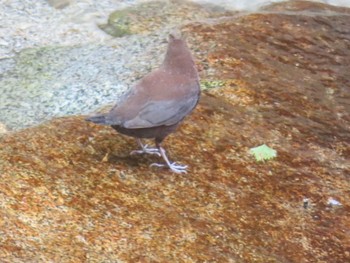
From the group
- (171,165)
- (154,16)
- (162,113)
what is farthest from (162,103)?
(154,16)

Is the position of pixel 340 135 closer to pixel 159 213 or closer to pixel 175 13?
pixel 159 213

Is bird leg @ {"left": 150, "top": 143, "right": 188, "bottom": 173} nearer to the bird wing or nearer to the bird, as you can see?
the bird

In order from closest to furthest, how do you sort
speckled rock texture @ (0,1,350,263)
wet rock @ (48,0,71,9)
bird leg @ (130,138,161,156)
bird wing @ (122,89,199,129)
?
speckled rock texture @ (0,1,350,263) → bird wing @ (122,89,199,129) → bird leg @ (130,138,161,156) → wet rock @ (48,0,71,9)

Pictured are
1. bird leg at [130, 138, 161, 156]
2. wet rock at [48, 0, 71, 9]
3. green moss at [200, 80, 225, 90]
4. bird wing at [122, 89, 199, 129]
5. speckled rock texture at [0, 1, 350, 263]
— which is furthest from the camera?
wet rock at [48, 0, 71, 9]

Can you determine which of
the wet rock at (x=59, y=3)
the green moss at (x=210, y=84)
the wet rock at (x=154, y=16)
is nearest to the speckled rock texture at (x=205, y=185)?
the green moss at (x=210, y=84)

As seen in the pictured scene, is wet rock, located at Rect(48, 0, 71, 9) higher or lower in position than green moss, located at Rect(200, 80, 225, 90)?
lower

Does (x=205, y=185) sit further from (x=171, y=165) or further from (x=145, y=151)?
→ (x=145, y=151)

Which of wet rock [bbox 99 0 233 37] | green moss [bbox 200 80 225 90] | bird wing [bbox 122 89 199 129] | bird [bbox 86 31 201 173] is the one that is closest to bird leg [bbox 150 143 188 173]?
bird [bbox 86 31 201 173]

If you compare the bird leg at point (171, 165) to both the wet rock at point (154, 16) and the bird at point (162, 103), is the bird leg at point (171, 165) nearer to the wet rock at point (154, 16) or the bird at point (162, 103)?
the bird at point (162, 103)
